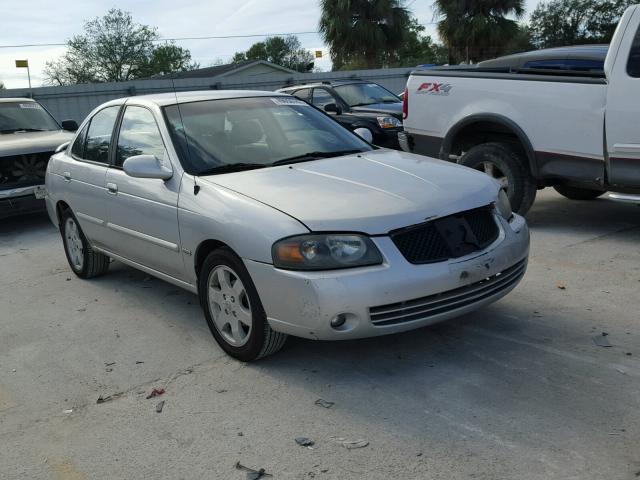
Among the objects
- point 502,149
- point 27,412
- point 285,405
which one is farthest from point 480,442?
point 502,149

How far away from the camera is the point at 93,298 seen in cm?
581

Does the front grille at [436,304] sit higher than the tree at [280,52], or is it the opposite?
the tree at [280,52]

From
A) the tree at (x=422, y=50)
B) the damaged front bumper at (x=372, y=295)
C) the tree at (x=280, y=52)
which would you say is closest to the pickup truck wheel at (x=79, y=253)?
the damaged front bumper at (x=372, y=295)

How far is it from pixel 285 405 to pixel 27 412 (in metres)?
1.44

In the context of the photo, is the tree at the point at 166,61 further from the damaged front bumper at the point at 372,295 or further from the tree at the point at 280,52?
the damaged front bumper at the point at 372,295

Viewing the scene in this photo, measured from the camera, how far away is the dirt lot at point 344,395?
3.04 m

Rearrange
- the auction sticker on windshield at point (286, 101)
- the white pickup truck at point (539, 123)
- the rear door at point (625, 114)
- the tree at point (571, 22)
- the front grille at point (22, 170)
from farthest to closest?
the tree at point (571, 22) → the front grille at point (22, 170) → the white pickup truck at point (539, 123) → the rear door at point (625, 114) → the auction sticker on windshield at point (286, 101)

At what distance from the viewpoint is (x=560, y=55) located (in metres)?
8.45

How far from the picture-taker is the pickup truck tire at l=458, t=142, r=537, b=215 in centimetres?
684

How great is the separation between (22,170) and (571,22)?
58149 millimetres

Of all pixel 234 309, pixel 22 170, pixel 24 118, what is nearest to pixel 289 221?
pixel 234 309

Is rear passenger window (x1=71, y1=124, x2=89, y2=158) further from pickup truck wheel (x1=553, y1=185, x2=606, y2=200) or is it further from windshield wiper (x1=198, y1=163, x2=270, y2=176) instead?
pickup truck wheel (x1=553, y1=185, x2=606, y2=200)

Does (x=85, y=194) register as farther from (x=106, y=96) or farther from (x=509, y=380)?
(x=106, y=96)

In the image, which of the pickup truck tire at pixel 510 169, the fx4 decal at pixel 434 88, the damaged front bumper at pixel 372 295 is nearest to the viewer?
the damaged front bumper at pixel 372 295
